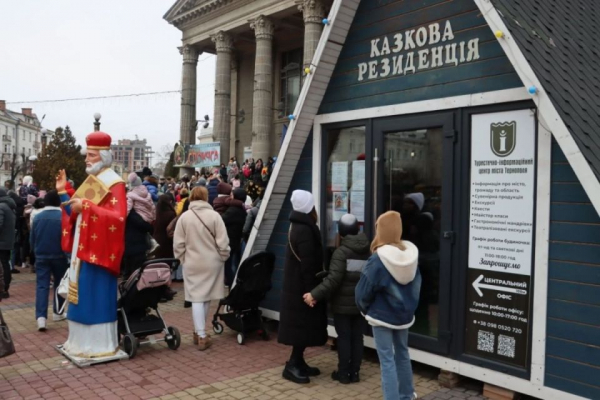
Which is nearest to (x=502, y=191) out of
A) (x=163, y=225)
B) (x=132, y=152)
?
(x=163, y=225)

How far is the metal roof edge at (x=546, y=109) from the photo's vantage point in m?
3.91

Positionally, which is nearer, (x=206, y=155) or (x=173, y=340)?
(x=173, y=340)

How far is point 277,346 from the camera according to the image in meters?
6.66

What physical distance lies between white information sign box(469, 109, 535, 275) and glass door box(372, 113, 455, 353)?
0.86 feet

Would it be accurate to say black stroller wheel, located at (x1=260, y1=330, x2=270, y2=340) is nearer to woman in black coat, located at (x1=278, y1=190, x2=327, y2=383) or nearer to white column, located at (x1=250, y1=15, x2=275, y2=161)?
woman in black coat, located at (x1=278, y1=190, x2=327, y2=383)

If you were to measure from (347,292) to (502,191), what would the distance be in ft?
5.57

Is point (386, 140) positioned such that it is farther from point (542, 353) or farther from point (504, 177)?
point (542, 353)

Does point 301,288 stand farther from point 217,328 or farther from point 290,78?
point 290,78

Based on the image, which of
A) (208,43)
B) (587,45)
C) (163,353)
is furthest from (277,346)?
(208,43)

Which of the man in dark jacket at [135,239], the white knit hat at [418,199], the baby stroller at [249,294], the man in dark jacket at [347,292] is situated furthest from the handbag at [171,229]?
the white knit hat at [418,199]

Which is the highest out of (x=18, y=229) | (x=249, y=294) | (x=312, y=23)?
(x=312, y=23)

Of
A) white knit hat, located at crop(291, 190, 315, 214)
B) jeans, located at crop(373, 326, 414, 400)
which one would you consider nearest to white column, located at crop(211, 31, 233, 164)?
white knit hat, located at crop(291, 190, 315, 214)

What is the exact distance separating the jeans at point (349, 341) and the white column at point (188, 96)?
31769 millimetres

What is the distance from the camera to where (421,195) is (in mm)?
5625
